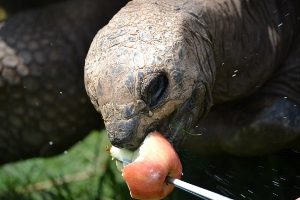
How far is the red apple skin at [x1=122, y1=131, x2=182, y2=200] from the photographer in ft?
5.23

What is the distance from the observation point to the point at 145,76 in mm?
1642

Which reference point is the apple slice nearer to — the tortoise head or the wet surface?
the tortoise head

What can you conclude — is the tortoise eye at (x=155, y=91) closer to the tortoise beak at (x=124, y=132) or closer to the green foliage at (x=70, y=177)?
the tortoise beak at (x=124, y=132)

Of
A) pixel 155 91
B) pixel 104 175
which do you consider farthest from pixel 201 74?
pixel 104 175

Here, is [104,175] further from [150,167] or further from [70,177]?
[150,167]

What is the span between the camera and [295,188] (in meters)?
2.58

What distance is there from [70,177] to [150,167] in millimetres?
1468

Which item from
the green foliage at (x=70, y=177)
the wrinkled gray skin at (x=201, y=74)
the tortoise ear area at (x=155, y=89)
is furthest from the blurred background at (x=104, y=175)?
the tortoise ear area at (x=155, y=89)

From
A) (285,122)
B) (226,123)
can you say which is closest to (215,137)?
(226,123)

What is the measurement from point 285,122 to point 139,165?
826mm

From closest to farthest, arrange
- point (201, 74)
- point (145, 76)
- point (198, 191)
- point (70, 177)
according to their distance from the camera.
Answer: point (198, 191)
point (145, 76)
point (201, 74)
point (70, 177)

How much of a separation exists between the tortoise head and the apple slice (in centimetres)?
3

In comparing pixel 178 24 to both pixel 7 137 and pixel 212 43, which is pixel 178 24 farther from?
pixel 7 137

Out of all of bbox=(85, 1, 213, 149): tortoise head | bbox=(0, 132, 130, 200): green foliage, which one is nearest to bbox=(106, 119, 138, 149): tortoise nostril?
bbox=(85, 1, 213, 149): tortoise head
